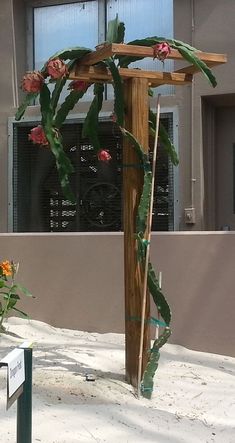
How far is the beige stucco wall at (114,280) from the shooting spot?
5750 millimetres

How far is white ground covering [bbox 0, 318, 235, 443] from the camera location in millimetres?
3518

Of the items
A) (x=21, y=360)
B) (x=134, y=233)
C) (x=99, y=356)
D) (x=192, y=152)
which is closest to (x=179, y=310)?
(x=99, y=356)

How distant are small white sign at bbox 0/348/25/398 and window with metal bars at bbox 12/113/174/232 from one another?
526 centimetres

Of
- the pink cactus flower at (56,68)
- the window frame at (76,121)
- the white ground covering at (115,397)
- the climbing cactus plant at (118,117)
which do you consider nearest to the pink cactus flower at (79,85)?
the climbing cactus plant at (118,117)

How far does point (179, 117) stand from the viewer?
7.51m

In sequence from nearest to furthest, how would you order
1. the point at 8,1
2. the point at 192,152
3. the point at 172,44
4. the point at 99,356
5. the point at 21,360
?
the point at 21,360 < the point at 172,44 < the point at 99,356 < the point at 192,152 < the point at 8,1

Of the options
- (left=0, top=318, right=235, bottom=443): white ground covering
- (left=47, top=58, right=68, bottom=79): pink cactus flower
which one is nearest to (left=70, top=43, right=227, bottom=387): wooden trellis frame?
(left=47, top=58, right=68, bottom=79): pink cactus flower

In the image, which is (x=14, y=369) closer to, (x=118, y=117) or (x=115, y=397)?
(x=115, y=397)

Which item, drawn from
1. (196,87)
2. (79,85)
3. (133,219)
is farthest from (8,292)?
(196,87)

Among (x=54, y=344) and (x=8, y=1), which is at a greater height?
(x=8, y=1)

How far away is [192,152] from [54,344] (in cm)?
316

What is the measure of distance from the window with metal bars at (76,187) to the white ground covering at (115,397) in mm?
2402

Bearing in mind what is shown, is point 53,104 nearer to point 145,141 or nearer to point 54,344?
point 145,141

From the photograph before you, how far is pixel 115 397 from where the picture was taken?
163 inches
